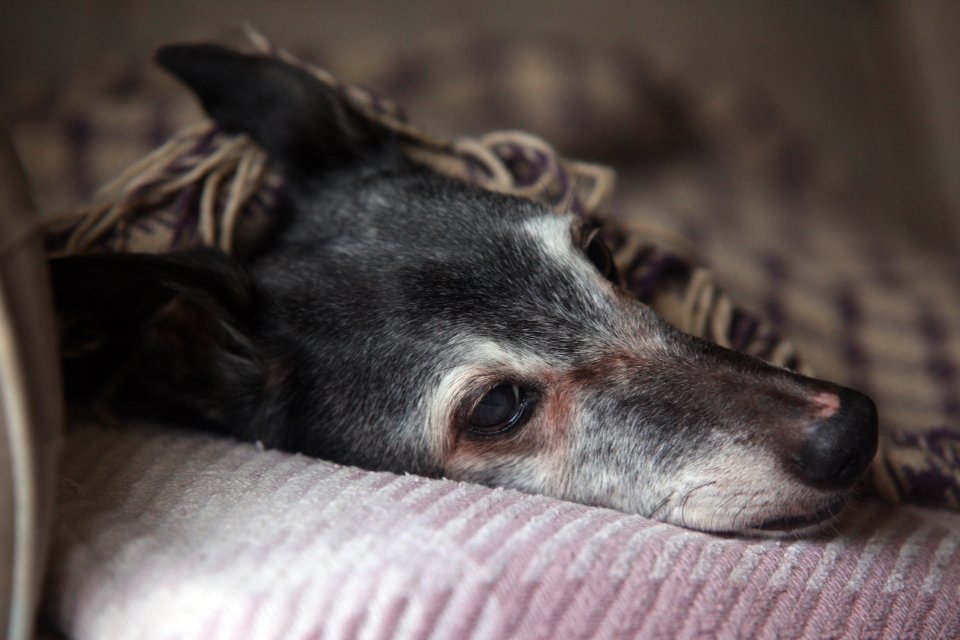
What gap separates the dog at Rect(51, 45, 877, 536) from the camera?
1.04 m

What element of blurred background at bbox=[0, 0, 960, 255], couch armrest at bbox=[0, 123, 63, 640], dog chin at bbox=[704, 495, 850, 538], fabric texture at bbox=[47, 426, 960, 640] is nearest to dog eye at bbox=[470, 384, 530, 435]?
fabric texture at bbox=[47, 426, 960, 640]

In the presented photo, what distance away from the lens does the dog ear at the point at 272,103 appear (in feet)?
4.80

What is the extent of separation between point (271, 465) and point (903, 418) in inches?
46.4

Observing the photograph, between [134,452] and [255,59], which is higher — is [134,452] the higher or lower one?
the lower one

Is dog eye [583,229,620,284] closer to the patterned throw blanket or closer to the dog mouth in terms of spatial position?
the patterned throw blanket

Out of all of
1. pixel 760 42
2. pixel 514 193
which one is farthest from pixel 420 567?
pixel 760 42

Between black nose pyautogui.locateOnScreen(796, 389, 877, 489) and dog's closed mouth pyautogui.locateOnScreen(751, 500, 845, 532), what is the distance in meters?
0.03

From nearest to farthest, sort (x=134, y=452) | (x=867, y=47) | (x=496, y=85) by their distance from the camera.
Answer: (x=134, y=452) → (x=496, y=85) → (x=867, y=47)

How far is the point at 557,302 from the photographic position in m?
1.21

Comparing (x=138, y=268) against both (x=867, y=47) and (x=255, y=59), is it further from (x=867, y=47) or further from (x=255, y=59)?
(x=867, y=47)

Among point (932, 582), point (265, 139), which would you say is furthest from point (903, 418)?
point (265, 139)

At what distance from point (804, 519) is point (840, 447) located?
0.11 m

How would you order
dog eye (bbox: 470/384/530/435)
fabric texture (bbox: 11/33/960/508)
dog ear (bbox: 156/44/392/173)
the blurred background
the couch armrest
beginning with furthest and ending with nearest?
the blurred background → dog ear (bbox: 156/44/392/173) → fabric texture (bbox: 11/33/960/508) → dog eye (bbox: 470/384/530/435) → the couch armrest

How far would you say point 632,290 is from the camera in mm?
1524
